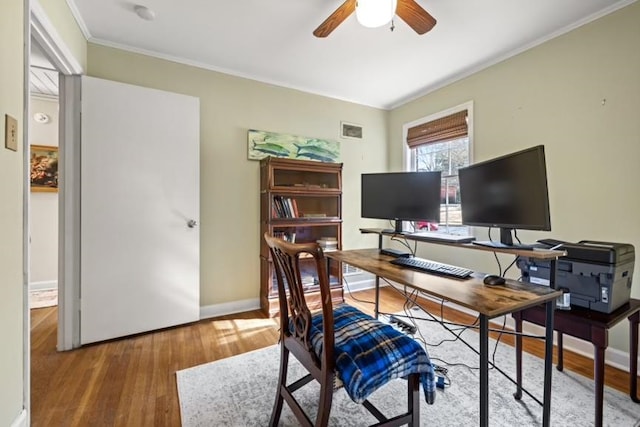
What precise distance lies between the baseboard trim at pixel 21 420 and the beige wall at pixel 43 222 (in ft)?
9.26

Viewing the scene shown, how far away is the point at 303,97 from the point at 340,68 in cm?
60

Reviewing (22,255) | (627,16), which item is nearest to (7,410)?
(22,255)

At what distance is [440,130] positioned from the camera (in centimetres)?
310

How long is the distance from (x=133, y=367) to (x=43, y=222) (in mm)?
2745

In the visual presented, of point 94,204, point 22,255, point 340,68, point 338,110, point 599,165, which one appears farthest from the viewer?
point 338,110

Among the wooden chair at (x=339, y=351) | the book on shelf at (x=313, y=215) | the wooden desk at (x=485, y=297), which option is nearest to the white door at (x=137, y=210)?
the book on shelf at (x=313, y=215)

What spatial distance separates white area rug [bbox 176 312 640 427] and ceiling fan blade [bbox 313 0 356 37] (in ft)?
7.38

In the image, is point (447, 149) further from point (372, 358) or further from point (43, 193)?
point (43, 193)

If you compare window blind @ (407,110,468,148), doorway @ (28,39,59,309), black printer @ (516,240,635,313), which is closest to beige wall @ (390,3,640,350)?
window blind @ (407,110,468,148)

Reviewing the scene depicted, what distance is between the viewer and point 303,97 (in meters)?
3.19

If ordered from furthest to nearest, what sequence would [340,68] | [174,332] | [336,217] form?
[336,217]
[340,68]
[174,332]

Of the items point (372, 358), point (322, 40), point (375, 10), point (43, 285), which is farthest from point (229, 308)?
point (375, 10)

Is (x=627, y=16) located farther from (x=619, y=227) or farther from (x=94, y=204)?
(x=94, y=204)

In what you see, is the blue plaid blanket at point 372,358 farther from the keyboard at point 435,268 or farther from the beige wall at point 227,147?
the beige wall at point 227,147
